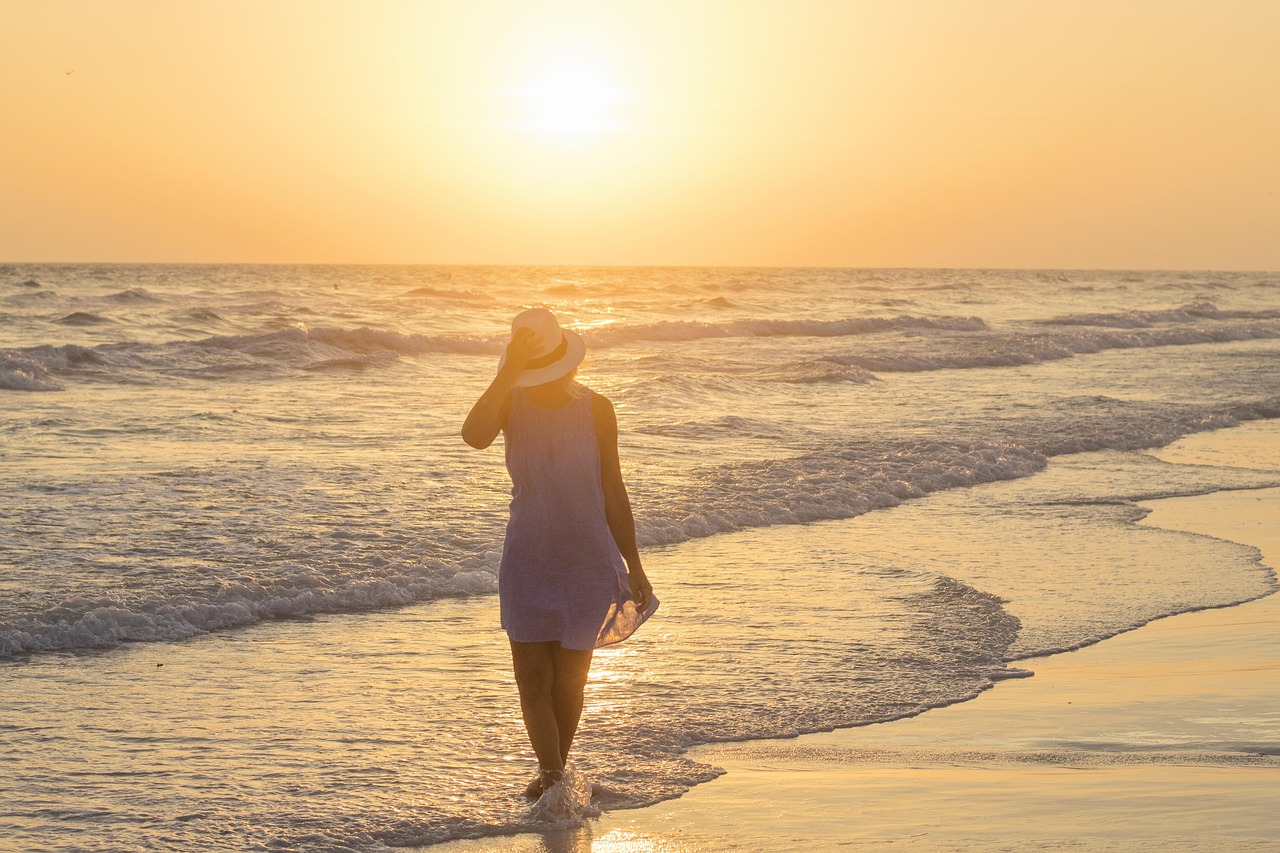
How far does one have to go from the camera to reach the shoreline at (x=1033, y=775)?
4.18 metres

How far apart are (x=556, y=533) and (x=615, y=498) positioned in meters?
0.25

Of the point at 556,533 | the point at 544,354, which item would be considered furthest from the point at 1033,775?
the point at 544,354

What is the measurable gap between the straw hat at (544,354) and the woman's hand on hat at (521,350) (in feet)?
0.03

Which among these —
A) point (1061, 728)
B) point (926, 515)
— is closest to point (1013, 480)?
point (926, 515)

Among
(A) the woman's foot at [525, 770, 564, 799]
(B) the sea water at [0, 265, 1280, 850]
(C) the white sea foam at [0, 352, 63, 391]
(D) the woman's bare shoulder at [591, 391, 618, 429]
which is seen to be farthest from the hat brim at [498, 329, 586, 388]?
(C) the white sea foam at [0, 352, 63, 391]

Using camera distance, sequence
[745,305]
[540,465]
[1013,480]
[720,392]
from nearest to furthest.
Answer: [540,465]
[1013,480]
[720,392]
[745,305]

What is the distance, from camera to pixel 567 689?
4.52 meters

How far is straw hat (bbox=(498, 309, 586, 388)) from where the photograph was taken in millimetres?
4195

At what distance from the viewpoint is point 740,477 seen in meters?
11.8

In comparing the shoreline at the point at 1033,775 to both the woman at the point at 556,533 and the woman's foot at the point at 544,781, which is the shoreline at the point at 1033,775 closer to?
the woman's foot at the point at 544,781

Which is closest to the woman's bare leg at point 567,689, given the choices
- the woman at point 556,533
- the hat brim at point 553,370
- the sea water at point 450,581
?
the woman at point 556,533

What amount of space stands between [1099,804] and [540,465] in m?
2.29

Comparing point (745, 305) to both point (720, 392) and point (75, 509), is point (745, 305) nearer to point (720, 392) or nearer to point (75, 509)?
point (720, 392)

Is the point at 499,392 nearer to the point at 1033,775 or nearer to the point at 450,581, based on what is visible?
the point at 1033,775
